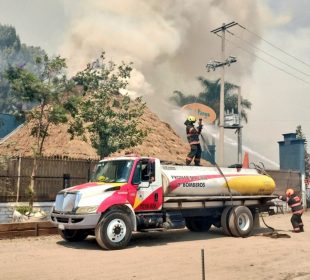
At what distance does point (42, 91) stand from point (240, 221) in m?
9.71

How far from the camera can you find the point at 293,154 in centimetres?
2855

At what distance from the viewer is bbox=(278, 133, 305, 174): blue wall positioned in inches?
1112

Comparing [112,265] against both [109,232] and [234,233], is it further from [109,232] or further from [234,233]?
[234,233]

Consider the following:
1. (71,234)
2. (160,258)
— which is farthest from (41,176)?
(160,258)

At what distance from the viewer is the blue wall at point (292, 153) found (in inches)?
1112

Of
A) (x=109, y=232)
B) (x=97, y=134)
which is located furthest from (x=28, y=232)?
(x=97, y=134)

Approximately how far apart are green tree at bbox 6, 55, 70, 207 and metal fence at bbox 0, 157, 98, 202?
0.51 meters

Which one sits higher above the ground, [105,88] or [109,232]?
[105,88]

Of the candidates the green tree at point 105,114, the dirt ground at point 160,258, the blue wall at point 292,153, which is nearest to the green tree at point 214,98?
the blue wall at point 292,153

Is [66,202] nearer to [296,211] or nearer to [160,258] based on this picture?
[160,258]

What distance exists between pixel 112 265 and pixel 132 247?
2743 mm

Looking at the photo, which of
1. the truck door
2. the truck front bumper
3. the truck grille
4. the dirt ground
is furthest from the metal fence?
the truck door

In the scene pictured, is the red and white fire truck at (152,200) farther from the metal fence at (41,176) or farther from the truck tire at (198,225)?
the metal fence at (41,176)

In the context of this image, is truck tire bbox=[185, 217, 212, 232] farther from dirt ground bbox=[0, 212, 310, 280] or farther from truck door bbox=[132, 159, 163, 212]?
truck door bbox=[132, 159, 163, 212]
